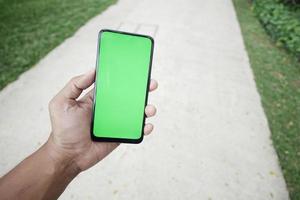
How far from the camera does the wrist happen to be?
7.59 feet

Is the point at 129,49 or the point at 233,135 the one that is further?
the point at 233,135

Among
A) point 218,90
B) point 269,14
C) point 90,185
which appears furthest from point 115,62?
point 269,14

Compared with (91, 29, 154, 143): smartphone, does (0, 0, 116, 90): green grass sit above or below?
below

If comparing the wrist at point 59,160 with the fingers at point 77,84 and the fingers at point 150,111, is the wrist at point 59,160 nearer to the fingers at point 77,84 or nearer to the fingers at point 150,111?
the fingers at point 77,84

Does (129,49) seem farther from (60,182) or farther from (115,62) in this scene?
(60,182)

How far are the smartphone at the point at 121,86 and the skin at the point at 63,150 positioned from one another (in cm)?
12

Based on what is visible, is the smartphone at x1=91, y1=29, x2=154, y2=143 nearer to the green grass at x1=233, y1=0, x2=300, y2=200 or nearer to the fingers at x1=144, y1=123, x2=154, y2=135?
the fingers at x1=144, y1=123, x2=154, y2=135

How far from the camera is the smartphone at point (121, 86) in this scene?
2.34 metres

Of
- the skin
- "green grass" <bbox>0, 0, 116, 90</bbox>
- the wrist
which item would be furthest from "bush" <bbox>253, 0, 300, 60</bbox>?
the wrist

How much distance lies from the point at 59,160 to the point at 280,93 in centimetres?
486

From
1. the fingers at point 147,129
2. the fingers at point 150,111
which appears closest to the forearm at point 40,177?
the fingers at point 147,129

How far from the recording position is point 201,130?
428 centimetres

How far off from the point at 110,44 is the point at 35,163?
119cm

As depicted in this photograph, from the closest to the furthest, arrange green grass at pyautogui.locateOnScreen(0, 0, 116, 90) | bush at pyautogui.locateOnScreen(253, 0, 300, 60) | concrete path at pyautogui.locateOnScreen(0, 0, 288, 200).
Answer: concrete path at pyautogui.locateOnScreen(0, 0, 288, 200), green grass at pyautogui.locateOnScreen(0, 0, 116, 90), bush at pyautogui.locateOnScreen(253, 0, 300, 60)
